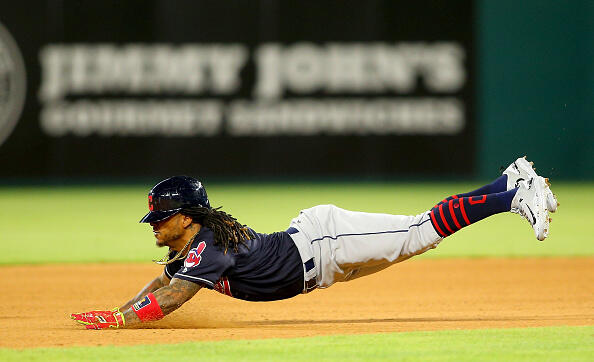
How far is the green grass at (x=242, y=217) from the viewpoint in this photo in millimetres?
9625

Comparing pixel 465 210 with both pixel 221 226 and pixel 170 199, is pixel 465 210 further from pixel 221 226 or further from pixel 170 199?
pixel 170 199

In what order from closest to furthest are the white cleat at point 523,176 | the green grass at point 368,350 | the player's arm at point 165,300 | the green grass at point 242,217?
the green grass at point 368,350
the player's arm at point 165,300
the white cleat at point 523,176
the green grass at point 242,217

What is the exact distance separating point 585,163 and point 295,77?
5500 mm

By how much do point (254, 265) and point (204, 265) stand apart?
1.14ft

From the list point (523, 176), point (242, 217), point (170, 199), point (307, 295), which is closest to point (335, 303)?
point (307, 295)

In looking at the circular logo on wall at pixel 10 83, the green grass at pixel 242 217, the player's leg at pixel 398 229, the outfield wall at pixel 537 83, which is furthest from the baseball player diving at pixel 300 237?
the outfield wall at pixel 537 83

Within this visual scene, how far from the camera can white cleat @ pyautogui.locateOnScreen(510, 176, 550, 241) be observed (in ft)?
17.5

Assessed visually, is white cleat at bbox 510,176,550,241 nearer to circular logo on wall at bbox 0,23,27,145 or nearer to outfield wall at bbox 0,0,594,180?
outfield wall at bbox 0,0,594,180

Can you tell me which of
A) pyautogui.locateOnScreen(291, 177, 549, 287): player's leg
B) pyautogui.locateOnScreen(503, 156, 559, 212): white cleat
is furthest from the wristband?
pyautogui.locateOnScreen(503, 156, 559, 212): white cleat

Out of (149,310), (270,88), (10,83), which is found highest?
(10,83)

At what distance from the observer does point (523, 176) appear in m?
5.63

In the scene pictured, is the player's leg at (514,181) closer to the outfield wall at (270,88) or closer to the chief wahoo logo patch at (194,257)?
the chief wahoo logo patch at (194,257)

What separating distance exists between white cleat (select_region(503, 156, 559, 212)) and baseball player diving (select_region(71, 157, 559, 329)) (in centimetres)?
1

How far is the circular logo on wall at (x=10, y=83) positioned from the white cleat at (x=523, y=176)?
1121 centimetres
